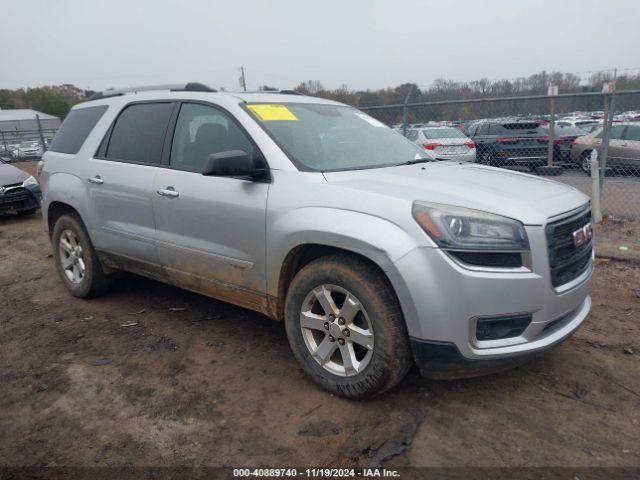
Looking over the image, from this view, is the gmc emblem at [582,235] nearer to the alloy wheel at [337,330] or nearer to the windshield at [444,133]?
the alloy wheel at [337,330]

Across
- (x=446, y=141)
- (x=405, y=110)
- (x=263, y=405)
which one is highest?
(x=405, y=110)

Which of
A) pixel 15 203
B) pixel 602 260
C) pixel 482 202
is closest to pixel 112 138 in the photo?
pixel 482 202

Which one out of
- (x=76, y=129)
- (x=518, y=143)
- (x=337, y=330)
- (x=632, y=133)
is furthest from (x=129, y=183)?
(x=632, y=133)

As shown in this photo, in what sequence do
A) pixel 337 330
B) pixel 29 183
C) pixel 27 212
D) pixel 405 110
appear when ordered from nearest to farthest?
pixel 337 330
pixel 405 110
pixel 29 183
pixel 27 212

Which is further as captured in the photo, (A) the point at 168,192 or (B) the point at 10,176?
(B) the point at 10,176

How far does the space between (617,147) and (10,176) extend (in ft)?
39.1

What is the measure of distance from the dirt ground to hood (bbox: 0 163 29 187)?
6.03 m

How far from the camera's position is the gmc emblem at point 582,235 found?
9.22 feet

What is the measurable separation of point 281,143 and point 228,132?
1.53 ft

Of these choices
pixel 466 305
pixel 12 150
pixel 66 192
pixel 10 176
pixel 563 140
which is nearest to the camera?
pixel 466 305

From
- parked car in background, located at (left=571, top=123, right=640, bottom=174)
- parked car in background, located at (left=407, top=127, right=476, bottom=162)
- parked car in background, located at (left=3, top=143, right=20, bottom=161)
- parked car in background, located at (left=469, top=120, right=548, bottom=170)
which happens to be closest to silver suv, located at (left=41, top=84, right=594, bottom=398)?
parked car in background, located at (left=469, top=120, right=548, bottom=170)

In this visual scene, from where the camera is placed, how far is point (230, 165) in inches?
117

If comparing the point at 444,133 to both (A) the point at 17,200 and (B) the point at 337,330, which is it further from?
(A) the point at 17,200

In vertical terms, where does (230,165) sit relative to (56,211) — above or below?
above
